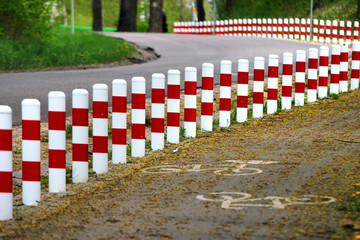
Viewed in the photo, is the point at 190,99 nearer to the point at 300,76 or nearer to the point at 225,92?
the point at 225,92

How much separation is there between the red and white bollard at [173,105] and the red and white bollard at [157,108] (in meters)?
0.29

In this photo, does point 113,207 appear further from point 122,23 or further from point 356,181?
point 122,23

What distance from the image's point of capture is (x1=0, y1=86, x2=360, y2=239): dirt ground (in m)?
5.82

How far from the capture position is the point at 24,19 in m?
25.8

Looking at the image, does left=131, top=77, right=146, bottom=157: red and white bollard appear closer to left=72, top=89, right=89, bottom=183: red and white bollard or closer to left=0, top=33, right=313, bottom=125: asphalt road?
left=72, top=89, right=89, bottom=183: red and white bollard

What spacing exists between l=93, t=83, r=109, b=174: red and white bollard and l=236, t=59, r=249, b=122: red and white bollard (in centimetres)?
371

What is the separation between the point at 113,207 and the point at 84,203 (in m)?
0.38

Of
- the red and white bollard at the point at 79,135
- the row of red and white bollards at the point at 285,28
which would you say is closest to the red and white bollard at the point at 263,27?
the row of red and white bollards at the point at 285,28

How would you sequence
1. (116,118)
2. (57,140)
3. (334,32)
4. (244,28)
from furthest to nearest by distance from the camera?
(244,28) < (334,32) < (116,118) < (57,140)

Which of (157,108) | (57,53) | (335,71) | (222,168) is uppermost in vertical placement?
(157,108)

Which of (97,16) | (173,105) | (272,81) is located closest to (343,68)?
(272,81)

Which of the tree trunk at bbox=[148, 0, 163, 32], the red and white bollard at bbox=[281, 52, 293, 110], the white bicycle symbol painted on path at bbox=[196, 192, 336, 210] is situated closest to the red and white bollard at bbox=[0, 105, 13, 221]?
the white bicycle symbol painted on path at bbox=[196, 192, 336, 210]

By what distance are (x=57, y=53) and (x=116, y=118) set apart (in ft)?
56.0

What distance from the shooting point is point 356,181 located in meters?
7.14
